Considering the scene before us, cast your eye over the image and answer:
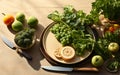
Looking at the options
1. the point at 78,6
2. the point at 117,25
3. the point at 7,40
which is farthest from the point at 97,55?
the point at 7,40

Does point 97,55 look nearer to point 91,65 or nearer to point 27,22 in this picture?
point 91,65

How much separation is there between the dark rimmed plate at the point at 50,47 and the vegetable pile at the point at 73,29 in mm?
20

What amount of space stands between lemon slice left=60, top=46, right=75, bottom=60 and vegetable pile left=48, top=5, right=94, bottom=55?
0.08 feet

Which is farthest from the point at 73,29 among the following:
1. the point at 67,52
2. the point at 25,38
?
the point at 25,38

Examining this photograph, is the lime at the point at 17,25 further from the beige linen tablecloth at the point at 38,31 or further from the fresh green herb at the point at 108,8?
the fresh green herb at the point at 108,8

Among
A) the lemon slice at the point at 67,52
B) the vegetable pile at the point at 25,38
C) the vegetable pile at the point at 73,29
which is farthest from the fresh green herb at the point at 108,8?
the vegetable pile at the point at 25,38

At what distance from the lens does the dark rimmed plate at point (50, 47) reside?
63.0 inches

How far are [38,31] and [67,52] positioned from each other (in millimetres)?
221

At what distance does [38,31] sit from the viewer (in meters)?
1.74

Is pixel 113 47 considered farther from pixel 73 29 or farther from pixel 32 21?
pixel 32 21

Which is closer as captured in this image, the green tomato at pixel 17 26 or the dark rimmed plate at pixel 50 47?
the dark rimmed plate at pixel 50 47

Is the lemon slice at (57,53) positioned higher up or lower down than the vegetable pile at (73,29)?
lower down

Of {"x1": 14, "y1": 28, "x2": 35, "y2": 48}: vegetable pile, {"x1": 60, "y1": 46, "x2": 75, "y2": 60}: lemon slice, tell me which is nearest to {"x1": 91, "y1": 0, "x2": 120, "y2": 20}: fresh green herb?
{"x1": 60, "y1": 46, "x2": 75, "y2": 60}: lemon slice

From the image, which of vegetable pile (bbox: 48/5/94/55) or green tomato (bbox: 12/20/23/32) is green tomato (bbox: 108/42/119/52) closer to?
vegetable pile (bbox: 48/5/94/55)
